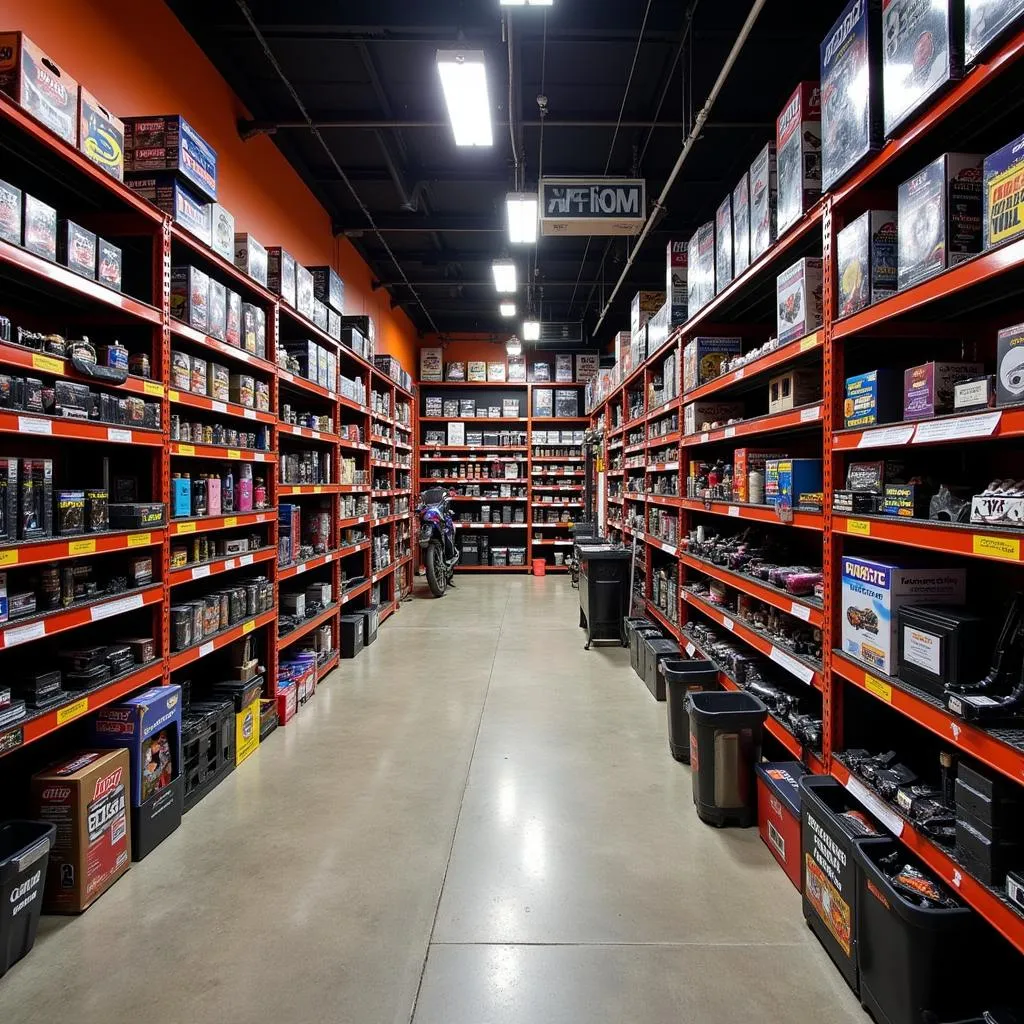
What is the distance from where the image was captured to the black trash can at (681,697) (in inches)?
137

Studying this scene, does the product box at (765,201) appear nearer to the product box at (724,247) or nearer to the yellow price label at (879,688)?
the product box at (724,247)

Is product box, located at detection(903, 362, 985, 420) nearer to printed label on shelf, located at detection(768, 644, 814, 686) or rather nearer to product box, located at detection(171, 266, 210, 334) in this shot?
printed label on shelf, located at detection(768, 644, 814, 686)

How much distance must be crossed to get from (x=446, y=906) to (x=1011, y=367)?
2514 millimetres

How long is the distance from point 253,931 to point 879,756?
93.9 inches

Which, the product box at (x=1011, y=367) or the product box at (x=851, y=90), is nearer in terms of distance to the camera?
the product box at (x=1011, y=367)

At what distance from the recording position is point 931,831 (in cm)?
173

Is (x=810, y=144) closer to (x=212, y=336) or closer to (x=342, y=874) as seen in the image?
(x=212, y=336)

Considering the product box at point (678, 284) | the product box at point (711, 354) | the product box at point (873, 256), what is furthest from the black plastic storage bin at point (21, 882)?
the product box at point (678, 284)

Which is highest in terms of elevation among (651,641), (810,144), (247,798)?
(810,144)

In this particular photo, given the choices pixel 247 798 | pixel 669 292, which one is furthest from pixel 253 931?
pixel 669 292

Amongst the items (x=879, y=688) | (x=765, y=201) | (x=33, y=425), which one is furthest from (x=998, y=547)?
(x=33, y=425)

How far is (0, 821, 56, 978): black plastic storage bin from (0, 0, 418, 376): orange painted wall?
3.23m

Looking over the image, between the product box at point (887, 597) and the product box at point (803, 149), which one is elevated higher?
the product box at point (803, 149)

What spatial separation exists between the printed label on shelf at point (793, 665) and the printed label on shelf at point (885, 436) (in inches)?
41.1
